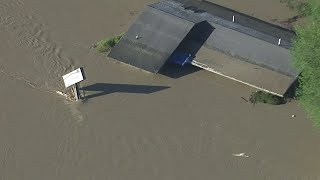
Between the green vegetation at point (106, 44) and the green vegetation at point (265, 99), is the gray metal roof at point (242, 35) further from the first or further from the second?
the green vegetation at point (106, 44)

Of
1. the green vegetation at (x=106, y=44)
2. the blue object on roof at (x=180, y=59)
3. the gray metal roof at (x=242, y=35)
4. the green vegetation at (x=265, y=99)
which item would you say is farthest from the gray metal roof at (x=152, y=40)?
the green vegetation at (x=265, y=99)

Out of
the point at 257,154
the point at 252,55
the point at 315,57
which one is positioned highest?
the point at 315,57

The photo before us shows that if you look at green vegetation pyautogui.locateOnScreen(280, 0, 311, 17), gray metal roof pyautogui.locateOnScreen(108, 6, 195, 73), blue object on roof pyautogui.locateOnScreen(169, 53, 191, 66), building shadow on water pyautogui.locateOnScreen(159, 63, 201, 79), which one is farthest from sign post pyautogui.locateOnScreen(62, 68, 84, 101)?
green vegetation pyautogui.locateOnScreen(280, 0, 311, 17)

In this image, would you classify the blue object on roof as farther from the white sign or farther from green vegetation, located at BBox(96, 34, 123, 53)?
the white sign

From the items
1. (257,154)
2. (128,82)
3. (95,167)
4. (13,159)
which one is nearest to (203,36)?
(128,82)

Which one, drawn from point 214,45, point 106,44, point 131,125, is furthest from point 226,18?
point 131,125

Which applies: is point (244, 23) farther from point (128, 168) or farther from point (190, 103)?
point (128, 168)

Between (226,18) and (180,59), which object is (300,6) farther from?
(180,59)
